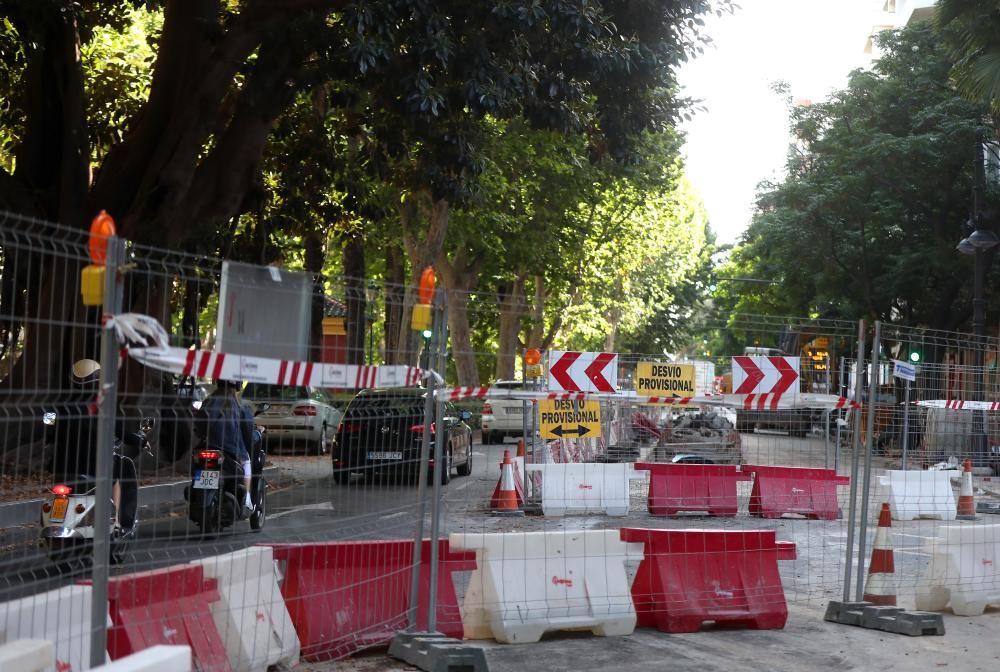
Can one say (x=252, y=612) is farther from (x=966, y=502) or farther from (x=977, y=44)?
(x=977, y=44)

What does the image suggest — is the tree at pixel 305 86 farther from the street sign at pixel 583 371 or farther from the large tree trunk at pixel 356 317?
the large tree trunk at pixel 356 317

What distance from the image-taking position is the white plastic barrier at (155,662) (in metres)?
3.77

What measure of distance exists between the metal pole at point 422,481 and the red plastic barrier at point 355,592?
175mm

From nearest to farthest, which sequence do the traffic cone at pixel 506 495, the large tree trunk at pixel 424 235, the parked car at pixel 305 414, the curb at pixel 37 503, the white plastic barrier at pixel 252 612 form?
the white plastic barrier at pixel 252 612, the parked car at pixel 305 414, the curb at pixel 37 503, the traffic cone at pixel 506 495, the large tree trunk at pixel 424 235

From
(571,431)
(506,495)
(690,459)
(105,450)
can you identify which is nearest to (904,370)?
(571,431)

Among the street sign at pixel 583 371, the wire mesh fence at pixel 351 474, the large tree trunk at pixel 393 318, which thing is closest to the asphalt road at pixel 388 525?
the wire mesh fence at pixel 351 474

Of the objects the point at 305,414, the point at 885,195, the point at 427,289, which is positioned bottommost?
the point at 305,414

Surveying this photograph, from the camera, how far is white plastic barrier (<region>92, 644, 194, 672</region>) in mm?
3770

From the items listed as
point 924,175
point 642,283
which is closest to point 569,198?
point 924,175

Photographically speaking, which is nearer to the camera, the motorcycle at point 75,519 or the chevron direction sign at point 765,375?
the motorcycle at point 75,519

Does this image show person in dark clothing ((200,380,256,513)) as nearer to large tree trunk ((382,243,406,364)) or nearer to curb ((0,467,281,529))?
curb ((0,467,281,529))

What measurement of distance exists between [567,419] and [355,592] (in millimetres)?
7582

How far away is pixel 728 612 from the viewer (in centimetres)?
837

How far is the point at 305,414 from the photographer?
6.70 metres
